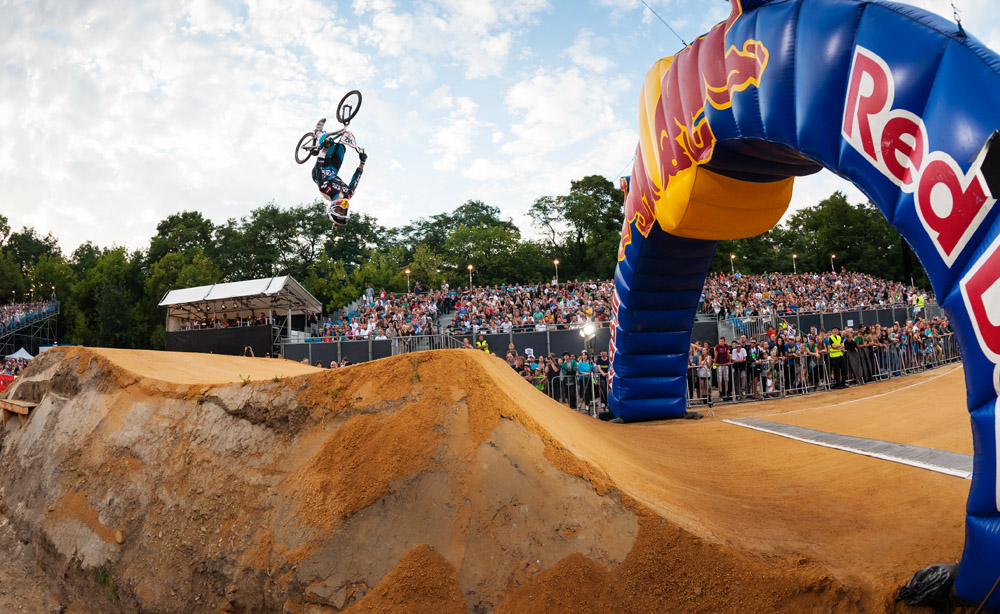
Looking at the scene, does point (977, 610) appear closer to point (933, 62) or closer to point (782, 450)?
point (933, 62)

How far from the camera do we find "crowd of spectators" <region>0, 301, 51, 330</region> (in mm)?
39969

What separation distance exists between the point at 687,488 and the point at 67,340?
61376 mm

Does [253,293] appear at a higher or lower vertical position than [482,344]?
higher

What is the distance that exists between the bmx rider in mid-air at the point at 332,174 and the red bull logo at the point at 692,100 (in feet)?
32.0

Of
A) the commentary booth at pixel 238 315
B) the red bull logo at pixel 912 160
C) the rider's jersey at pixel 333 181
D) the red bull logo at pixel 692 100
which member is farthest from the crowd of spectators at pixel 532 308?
the red bull logo at pixel 912 160

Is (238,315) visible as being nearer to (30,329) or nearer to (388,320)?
(388,320)

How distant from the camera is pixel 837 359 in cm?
1459

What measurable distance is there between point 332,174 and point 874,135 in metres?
14.1

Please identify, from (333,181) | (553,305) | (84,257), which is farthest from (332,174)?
(84,257)

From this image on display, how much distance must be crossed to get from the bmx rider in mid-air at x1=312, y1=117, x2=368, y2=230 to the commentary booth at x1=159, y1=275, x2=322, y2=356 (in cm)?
707

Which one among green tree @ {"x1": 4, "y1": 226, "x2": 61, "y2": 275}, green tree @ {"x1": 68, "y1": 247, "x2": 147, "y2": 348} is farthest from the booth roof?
green tree @ {"x1": 4, "y1": 226, "x2": 61, "y2": 275}

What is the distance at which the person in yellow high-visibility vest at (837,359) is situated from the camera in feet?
47.5

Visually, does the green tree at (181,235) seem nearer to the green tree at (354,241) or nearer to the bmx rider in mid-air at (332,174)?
the green tree at (354,241)

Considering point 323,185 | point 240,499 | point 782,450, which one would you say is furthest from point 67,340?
point 782,450
